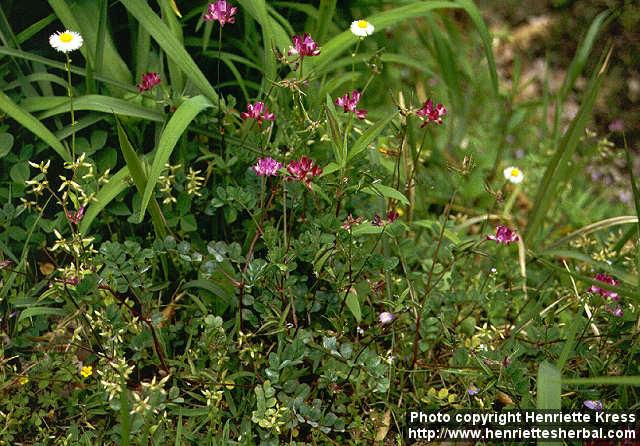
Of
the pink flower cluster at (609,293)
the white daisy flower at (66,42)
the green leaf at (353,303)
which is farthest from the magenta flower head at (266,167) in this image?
the pink flower cluster at (609,293)

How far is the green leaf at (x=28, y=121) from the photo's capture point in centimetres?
173

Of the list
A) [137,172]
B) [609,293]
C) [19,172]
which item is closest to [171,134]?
[137,172]

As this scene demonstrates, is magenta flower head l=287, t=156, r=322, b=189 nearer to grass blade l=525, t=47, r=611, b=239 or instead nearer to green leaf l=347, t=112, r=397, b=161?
green leaf l=347, t=112, r=397, b=161

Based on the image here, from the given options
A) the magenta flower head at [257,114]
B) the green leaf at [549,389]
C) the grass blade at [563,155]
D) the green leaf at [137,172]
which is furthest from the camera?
the grass blade at [563,155]

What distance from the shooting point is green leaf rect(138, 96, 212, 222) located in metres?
1.56

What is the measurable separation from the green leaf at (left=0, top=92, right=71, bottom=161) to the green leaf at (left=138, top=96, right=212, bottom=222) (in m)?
0.28

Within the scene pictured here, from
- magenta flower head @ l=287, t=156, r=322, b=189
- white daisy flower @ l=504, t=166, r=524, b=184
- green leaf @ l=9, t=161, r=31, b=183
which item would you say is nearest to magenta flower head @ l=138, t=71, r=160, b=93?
green leaf @ l=9, t=161, r=31, b=183

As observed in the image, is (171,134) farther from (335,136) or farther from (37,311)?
(37,311)

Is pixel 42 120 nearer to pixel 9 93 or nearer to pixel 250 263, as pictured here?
pixel 9 93

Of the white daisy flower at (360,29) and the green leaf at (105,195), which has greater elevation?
the white daisy flower at (360,29)

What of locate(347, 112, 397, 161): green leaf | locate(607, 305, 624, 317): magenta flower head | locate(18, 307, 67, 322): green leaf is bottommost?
locate(18, 307, 67, 322): green leaf

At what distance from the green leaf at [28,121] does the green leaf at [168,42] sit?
0.35 metres

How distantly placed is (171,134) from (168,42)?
31 centimetres

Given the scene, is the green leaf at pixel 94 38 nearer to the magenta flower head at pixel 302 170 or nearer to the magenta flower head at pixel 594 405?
the magenta flower head at pixel 302 170
